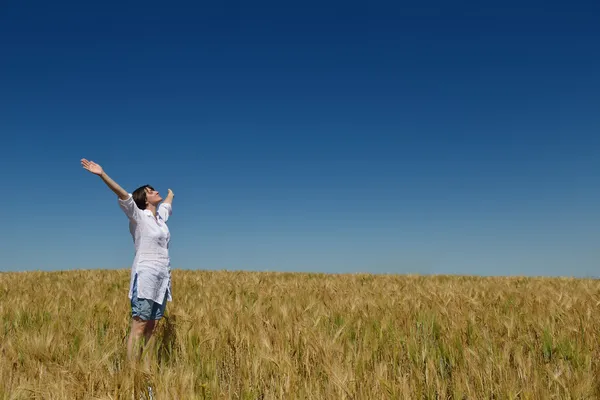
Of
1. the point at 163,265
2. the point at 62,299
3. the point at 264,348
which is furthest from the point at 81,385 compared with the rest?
the point at 62,299

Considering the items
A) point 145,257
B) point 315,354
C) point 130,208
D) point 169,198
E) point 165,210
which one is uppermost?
point 169,198

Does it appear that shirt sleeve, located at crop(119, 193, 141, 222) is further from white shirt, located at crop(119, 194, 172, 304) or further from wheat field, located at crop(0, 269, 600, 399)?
wheat field, located at crop(0, 269, 600, 399)

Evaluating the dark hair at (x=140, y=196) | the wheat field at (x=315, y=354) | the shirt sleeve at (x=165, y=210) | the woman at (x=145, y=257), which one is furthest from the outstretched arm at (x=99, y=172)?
the wheat field at (x=315, y=354)

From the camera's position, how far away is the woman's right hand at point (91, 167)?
3.69 meters

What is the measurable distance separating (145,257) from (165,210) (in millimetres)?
866

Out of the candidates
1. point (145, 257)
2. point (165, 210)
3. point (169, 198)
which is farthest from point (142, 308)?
point (169, 198)

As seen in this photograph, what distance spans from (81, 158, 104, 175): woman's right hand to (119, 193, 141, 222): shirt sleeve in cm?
32

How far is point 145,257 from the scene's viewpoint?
4066 mm

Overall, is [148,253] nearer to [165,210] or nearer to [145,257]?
[145,257]

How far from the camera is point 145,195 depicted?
4355mm

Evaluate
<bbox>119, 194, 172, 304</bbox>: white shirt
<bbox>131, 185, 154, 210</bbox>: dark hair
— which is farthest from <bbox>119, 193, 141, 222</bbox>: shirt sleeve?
<bbox>131, 185, 154, 210</bbox>: dark hair

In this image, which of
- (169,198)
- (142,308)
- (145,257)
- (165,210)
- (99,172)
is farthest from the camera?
(169,198)

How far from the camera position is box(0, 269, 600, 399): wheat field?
2418 millimetres

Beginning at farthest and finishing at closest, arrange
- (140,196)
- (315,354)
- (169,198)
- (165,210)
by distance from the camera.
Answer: (169,198)
(165,210)
(140,196)
(315,354)
